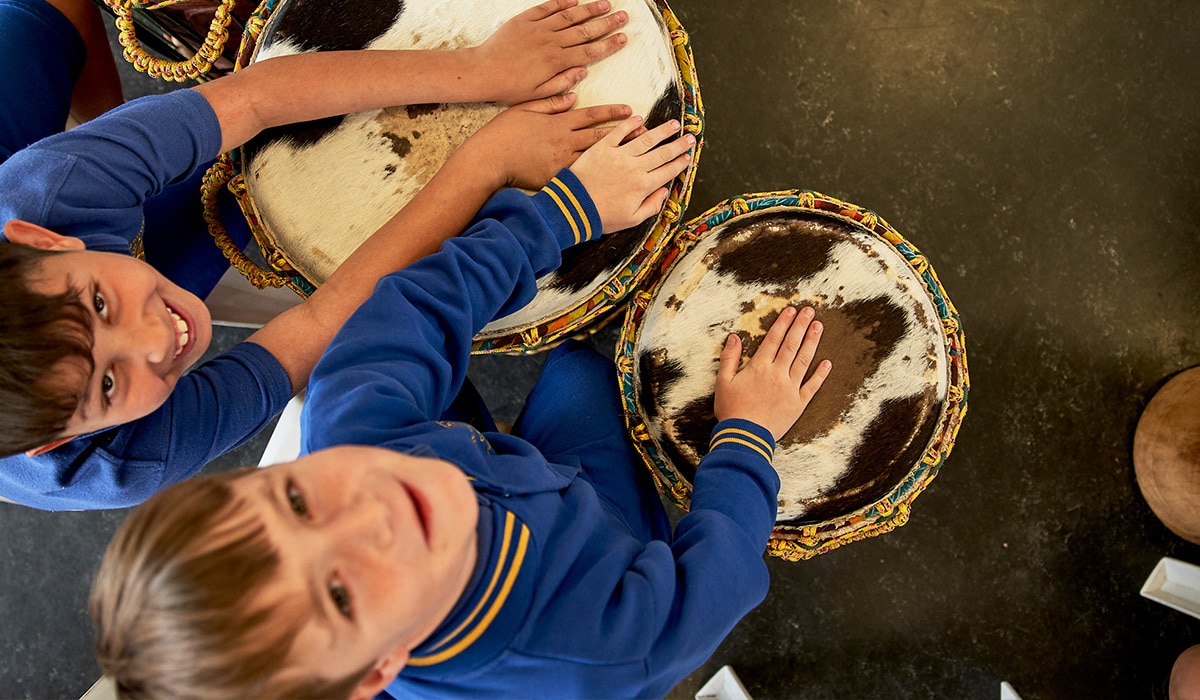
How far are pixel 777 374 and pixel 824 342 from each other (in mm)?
86

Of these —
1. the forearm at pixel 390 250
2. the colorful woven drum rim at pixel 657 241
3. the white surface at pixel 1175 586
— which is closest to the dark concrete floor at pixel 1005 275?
the white surface at pixel 1175 586

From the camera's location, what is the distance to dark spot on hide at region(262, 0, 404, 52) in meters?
0.89

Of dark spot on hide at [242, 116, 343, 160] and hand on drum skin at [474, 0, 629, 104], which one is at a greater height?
hand on drum skin at [474, 0, 629, 104]

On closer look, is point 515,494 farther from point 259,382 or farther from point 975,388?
point 975,388

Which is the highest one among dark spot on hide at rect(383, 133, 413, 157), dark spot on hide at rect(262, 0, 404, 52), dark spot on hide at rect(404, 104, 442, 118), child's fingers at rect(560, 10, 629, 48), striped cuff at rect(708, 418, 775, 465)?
dark spot on hide at rect(262, 0, 404, 52)

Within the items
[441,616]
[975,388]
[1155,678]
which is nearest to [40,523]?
[441,616]

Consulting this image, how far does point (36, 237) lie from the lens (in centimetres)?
70

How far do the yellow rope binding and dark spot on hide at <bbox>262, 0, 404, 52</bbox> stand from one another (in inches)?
5.8

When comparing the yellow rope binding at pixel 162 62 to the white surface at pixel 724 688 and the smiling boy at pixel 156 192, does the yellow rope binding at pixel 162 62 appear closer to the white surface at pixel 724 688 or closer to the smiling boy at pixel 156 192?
the smiling boy at pixel 156 192

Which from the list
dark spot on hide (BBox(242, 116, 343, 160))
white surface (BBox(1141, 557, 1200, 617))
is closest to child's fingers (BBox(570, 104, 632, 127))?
dark spot on hide (BBox(242, 116, 343, 160))

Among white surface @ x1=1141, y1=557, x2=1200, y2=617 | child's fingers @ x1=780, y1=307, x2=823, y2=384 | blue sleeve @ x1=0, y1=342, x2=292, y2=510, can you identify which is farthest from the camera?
white surface @ x1=1141, y1=557, x2=1200, y2=617

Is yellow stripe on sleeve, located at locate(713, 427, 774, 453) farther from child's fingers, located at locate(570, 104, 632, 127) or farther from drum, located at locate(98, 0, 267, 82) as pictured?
drum, located at locate(98, 0, 267, 82)

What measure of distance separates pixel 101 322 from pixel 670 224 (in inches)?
26.7

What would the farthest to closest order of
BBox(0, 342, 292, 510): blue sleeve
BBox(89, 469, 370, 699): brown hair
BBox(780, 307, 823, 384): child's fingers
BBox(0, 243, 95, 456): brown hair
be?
BBox(780, 307, 823, 384): child's fingers, BBox(0, 342, 292, 510): blue sleeve, BBox(0, 243, 95, 456): brown hair, BBox(89, 469, 370, 699): brown hair
